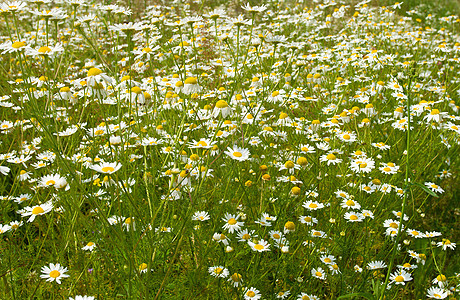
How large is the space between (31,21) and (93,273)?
23.1 ft

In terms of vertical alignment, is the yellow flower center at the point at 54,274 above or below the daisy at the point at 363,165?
below

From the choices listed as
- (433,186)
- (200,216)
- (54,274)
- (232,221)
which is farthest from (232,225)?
(433,186)

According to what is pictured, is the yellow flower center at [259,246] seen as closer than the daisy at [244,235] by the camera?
Yes

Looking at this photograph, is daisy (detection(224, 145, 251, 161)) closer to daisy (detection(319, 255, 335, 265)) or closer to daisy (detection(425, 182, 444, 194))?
daisy (detection(319, 255, 335, 265))

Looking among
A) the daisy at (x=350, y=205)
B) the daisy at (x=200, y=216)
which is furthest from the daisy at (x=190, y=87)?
the daisy at (x=350, y=205)

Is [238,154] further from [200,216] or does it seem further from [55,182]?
[55,182]

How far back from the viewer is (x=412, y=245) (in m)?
2.42

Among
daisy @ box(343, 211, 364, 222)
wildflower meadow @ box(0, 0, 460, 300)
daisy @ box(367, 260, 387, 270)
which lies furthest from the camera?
daisy @ box(343, 211, 364, 222)

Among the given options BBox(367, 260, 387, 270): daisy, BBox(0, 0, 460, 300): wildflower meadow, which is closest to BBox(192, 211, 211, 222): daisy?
BBox(0, 0, 460, 300): wildflower meadow

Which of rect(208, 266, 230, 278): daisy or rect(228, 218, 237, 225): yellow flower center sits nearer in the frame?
rect(208, 266, 230, 278): daisy

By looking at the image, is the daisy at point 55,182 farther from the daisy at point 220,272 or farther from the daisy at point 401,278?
the daisy at point 401,278

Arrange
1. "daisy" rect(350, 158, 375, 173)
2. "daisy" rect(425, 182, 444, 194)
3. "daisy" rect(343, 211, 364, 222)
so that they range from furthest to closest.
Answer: "daisy" rect(425, 182, 444, 194) → "daisy" rect(350, 158, 375, 173) → "daisy" rect(343, 211, 364, 222)

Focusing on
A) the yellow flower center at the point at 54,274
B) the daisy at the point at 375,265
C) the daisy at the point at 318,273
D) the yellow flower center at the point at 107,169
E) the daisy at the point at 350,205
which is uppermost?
the yellow flower center at the point at 107,169

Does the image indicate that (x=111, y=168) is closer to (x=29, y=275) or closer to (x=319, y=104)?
(x=29, y=275)
